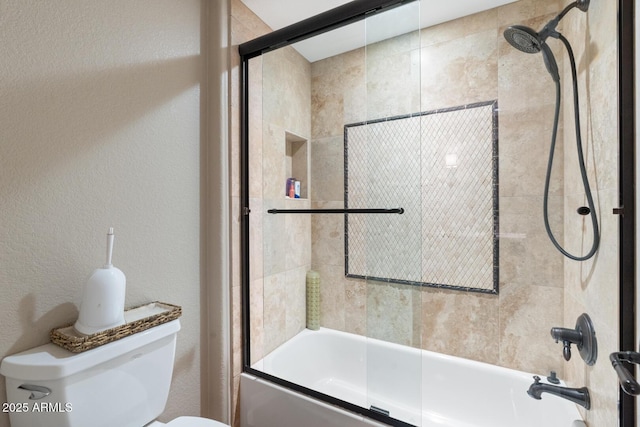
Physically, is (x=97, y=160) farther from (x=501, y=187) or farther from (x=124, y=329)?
(x=501, y=187)

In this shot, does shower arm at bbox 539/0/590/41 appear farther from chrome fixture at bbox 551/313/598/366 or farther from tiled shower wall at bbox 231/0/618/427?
chrome fixture at bbox 551/313/598/366

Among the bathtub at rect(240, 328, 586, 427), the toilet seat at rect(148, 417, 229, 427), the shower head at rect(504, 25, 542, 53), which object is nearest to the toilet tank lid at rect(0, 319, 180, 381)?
the toilet seat at rect(148, 417, 229, 427)

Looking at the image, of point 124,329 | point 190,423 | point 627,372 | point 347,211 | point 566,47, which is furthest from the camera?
point 347,211

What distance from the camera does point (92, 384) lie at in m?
0.83

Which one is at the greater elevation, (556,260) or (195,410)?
(556,260)

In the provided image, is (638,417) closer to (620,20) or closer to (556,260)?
(556,260)

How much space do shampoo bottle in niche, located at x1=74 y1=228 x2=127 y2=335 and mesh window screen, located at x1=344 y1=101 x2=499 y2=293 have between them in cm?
101

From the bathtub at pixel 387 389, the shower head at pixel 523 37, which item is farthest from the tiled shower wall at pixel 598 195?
the bathtub at pixel 387 389

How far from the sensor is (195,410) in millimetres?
1348

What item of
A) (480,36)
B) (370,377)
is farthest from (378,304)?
(480,36)

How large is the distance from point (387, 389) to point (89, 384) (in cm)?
106

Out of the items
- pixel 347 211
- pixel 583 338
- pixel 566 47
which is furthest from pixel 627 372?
pixel 566 47

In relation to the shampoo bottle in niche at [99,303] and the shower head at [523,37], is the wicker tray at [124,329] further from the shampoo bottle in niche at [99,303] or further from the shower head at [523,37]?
the shower head at [523,37]

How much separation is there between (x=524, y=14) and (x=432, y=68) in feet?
1.59
